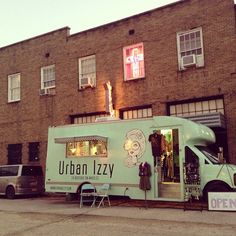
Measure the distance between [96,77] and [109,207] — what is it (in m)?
8.73

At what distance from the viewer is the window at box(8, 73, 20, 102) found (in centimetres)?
2488

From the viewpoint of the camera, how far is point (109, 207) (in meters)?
14.5

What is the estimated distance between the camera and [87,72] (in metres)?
21.6

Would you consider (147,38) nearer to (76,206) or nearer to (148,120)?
(148,120)

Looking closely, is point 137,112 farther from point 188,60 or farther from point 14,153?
point 14,153

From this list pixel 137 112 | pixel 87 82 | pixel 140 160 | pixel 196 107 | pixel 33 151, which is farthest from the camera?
pixel 33 151

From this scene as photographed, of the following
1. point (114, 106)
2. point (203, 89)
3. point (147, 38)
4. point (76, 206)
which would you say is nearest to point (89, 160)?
point (76, 206)

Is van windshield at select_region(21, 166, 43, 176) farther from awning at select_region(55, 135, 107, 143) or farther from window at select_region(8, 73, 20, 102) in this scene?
window at select_region(8, 73, 20, 102)

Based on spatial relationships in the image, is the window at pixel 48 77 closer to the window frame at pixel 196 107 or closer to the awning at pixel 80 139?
the awning at pixel 80 139

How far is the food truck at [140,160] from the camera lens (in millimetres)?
13555

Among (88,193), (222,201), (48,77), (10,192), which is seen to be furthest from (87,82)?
(222,201)

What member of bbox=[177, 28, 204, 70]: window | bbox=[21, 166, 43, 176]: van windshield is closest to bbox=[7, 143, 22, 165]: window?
bbox=[21, 166, 43, 176]: van windshield

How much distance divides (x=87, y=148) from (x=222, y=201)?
19.9 feet

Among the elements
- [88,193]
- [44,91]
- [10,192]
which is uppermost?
[44,91]
